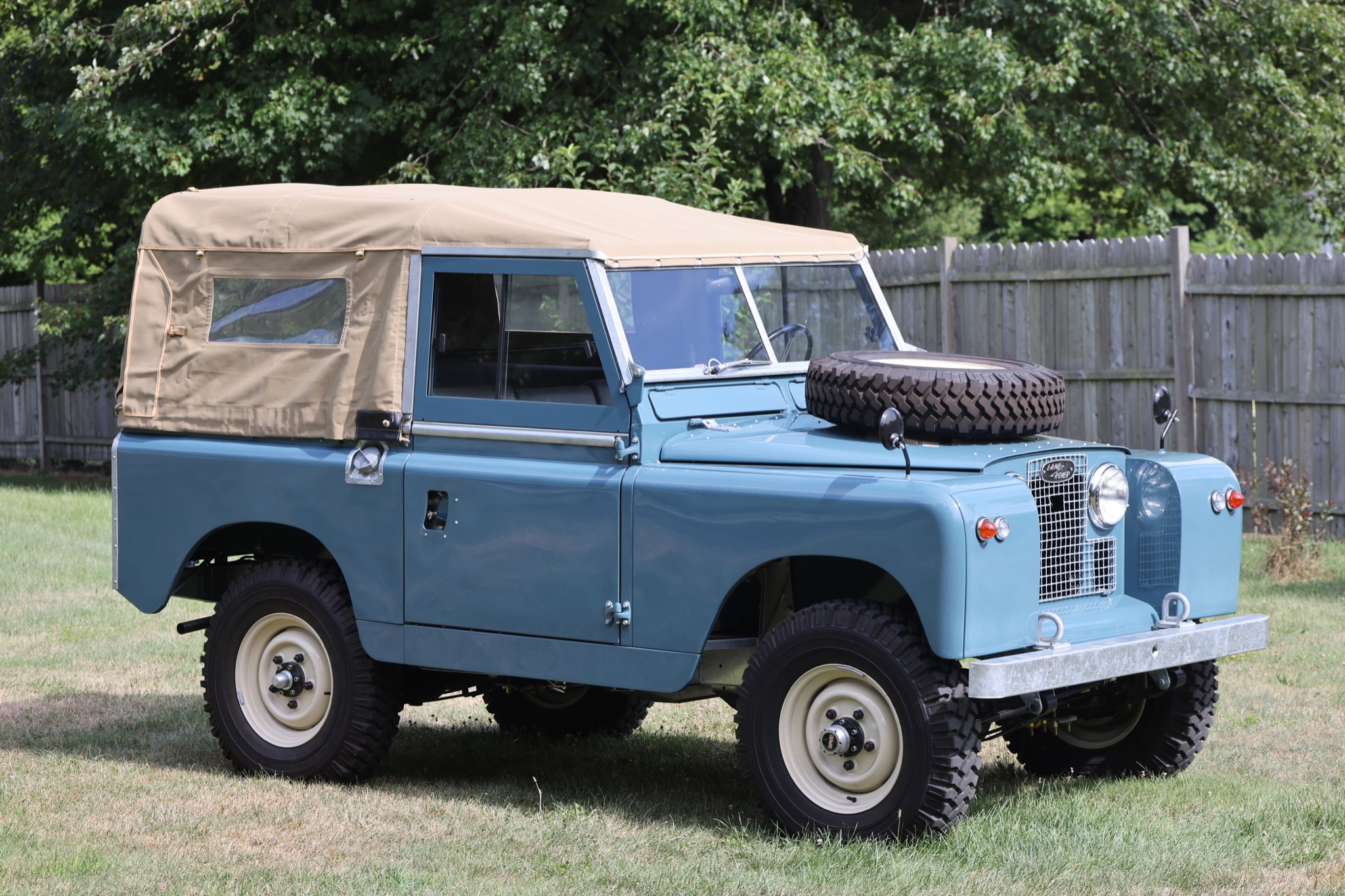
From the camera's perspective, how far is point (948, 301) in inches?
555

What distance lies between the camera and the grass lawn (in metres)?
5.31

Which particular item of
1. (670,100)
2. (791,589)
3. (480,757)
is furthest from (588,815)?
(670,100)

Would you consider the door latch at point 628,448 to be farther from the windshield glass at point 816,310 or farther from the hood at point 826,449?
the windshield glass at point 816,310

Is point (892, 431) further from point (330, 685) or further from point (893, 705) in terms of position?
point (330, 685)

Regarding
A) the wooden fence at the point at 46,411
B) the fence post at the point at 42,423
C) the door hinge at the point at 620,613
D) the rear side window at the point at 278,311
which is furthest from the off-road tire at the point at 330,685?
the fence post at the point at 42,423

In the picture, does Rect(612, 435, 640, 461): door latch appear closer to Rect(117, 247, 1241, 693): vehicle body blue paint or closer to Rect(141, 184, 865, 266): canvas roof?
Rect(117, 247, 1241, 693): vehicle body blue paint

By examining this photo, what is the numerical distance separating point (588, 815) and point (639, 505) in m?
1.20

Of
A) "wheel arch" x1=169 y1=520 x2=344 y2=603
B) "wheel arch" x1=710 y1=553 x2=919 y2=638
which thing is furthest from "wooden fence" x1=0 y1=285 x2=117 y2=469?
"wheel arch" x1=710 y1=553 x2=919 y2=638

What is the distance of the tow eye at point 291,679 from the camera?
6.77 meters

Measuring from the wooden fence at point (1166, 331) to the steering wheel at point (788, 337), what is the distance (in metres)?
6.47

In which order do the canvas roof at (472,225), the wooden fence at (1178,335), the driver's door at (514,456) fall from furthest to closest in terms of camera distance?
1. the wooden fence at (1178,335)
2. the canvas roof at (472,225)
3. the driver's door at (514,456)

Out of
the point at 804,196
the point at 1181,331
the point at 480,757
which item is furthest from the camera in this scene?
the point at 804,196

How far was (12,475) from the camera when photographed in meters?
19.6

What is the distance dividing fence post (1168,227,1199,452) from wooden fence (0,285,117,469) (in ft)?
40.3
